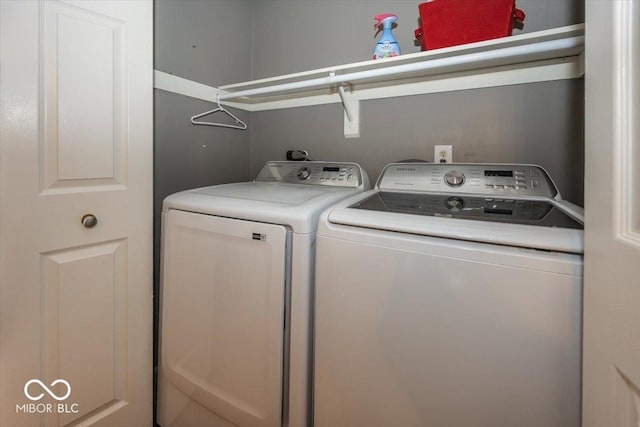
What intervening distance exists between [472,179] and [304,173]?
81 cm

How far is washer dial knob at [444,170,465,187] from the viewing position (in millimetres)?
1250

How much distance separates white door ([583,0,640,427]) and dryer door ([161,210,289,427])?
2.51 ft

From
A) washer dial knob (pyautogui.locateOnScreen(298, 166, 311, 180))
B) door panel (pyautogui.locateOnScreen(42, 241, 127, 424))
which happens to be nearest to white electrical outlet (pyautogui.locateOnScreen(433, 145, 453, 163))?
washer dial knob (pyautogui.locateOnScreen(298, 166, 311, 180))

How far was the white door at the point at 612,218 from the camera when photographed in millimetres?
487

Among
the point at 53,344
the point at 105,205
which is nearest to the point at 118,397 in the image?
the point at 53,344

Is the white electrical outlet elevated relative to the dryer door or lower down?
elevated

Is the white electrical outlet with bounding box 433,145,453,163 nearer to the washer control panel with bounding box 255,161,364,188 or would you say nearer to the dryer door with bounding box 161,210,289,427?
the washer control panel with bounding box 255,161,364,188

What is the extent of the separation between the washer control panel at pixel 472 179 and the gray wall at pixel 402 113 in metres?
0.22

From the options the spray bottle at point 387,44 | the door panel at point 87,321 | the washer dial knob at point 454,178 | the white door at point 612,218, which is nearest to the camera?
the white door at point 612,218

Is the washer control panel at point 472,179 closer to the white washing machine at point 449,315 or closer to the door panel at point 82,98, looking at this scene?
the white washing machine at point 449,315

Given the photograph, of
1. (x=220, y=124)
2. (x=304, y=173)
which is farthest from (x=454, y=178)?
(x=220, y=124)

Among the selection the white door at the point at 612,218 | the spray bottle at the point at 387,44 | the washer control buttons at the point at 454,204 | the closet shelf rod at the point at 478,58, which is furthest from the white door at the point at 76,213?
the white door at the point at 612,218

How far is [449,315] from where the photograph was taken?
2.56 feet

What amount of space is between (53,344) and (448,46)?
1.86 meters
